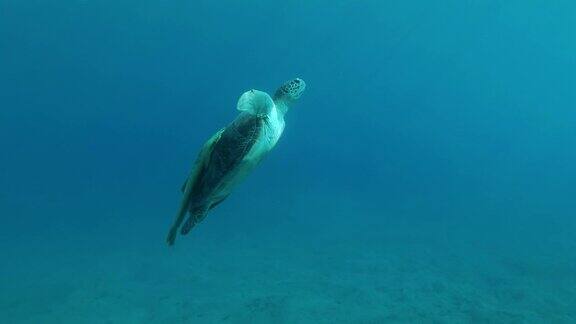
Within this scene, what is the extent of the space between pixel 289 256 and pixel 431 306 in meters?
4.20

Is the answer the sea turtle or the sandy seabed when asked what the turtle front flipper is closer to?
the sea turtle

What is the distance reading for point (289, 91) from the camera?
14.2 feet

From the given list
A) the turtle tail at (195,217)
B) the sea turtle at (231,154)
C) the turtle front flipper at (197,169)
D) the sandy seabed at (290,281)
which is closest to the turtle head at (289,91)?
the sea turtle at (231,154)

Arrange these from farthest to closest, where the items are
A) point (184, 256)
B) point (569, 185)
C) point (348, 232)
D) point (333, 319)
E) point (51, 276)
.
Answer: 1. point (569, 185)
2. point (348, 232)
3. point (184, 256)
4. point (51, 276)
5. point (333, 319)

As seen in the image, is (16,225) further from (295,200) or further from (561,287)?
(561,287)

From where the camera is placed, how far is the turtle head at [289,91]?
14.2ft

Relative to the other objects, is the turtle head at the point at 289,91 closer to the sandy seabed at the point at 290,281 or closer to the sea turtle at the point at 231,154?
the sea turtle at the point at 231,154

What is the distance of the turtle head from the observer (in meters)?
4.32

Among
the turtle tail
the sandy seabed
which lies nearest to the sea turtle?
the turtle tail

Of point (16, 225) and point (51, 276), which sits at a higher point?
point (16, 225)

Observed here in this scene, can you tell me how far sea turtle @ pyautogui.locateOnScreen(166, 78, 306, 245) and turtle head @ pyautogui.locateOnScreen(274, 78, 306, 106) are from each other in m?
0.83

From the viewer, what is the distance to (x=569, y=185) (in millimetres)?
25922

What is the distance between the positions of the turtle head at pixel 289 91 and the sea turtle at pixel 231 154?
0.83 meters

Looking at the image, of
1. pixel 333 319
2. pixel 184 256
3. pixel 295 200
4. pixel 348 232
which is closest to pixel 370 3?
pixel 295 200
